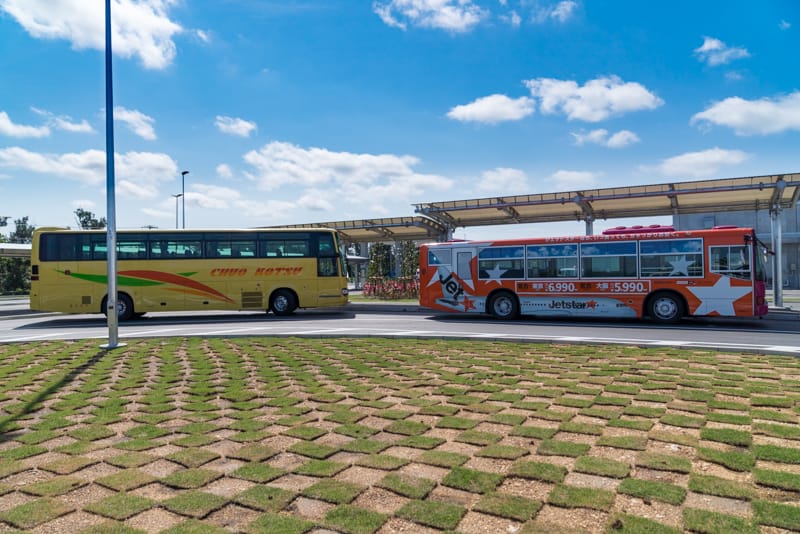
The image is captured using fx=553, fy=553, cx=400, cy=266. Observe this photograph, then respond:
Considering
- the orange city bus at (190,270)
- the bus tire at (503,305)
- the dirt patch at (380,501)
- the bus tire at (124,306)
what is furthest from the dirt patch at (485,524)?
the bus tire at (124,306)

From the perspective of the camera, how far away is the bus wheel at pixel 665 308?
15.2 metres

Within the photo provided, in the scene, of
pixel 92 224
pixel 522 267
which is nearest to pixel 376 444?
pixel 522 267

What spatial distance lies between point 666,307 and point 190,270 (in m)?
15.5

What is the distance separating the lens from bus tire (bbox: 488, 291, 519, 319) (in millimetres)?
17422

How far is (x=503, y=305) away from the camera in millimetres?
17609

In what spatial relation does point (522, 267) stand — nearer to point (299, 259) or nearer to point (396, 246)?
point (299, 259)

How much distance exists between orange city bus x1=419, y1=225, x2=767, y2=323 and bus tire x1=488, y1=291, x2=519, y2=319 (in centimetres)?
3

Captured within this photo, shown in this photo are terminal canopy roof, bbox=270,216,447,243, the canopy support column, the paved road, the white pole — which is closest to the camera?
the white pole

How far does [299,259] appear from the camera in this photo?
20.2 meters

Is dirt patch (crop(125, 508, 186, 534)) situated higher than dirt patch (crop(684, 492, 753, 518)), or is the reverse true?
dirt patch (crop(684, 492, 753, 518))

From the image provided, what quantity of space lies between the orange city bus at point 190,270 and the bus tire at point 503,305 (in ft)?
18.6

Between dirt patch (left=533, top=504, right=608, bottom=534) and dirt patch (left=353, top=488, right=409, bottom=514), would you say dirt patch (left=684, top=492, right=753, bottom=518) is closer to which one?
dirt patch (left=533, top=504, right=608, bottom=534)

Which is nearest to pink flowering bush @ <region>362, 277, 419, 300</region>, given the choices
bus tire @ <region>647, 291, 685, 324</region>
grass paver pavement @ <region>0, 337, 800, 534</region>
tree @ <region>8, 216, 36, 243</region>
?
bus tire @ <region>647, 291, 685, 324</region>

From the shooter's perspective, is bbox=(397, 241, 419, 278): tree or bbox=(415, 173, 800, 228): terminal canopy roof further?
bbox=(397, 241, 419, 278): tree
